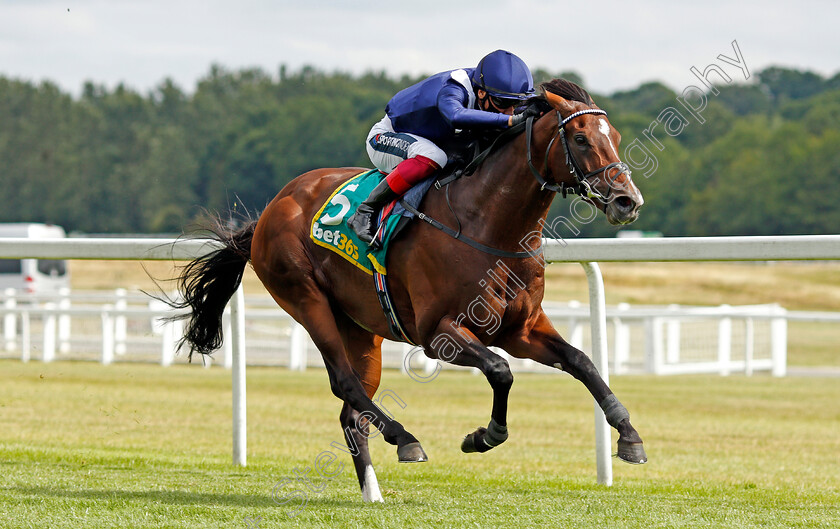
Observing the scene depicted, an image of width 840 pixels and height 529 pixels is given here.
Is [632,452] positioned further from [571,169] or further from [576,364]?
[571,169]

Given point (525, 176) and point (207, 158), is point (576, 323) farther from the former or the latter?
point (207, 158)

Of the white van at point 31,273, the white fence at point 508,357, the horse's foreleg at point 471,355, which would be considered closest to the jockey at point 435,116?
the horse's foreleg at point 471,355

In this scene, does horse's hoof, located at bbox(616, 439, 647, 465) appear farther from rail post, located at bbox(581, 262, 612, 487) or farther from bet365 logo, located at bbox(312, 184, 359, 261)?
bet365 logo, located at bbox(312, 184, 359, 261)

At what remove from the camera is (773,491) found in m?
4.96

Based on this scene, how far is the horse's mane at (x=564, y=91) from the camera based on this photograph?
3965 millimetres

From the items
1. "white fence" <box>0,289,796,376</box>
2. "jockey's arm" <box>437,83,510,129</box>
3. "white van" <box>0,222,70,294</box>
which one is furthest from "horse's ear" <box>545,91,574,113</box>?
"white van" <box>0,222,70,294</box>

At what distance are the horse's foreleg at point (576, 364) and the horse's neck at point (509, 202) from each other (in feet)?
1.25

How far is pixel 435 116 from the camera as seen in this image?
175 inches

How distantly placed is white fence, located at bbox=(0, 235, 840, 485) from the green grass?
0.32 m

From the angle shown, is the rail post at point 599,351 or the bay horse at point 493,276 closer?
the bay horse at point 493,276

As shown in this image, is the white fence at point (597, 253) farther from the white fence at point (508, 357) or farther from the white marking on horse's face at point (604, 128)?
the white fence at point (508, 357)

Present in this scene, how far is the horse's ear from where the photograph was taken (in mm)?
3873

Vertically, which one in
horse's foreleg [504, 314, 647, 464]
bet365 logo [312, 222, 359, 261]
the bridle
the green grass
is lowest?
the green grass

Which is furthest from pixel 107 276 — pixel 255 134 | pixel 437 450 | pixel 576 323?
pixel 255 134
